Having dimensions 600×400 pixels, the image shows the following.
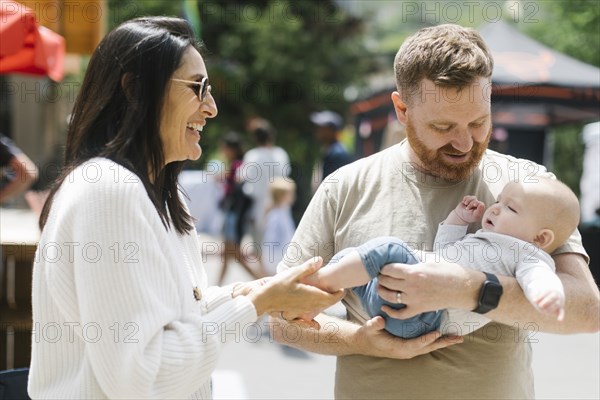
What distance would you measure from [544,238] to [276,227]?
5918 mm

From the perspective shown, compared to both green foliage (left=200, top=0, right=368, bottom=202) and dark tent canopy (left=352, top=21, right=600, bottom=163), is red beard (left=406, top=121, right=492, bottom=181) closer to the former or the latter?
dark tent canopy (left=352, top=21, right=600, bottom=163)

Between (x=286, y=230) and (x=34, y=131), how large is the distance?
12472 mm

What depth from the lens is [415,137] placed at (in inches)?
89.8

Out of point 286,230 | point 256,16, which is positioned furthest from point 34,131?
point 286,230

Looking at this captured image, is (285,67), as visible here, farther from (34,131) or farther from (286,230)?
(286,230)

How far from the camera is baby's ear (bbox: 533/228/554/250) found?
83.9 inches

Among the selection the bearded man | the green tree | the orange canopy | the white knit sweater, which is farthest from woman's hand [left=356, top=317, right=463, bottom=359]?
the green tree

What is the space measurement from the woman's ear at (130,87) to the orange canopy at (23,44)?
11.5 feet

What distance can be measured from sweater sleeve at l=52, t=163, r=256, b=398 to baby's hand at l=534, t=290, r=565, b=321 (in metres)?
0.81

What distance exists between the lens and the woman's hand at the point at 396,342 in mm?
2111

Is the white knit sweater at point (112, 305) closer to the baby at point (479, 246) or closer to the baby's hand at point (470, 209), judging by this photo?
the baby at point (479, 246)

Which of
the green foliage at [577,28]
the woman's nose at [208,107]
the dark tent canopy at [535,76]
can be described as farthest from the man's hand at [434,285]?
the green foliage at [577,28]

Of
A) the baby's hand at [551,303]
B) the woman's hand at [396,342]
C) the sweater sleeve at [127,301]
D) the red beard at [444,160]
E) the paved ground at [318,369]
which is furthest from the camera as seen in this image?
the paved ground at [318,369]

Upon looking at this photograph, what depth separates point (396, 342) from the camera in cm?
213
